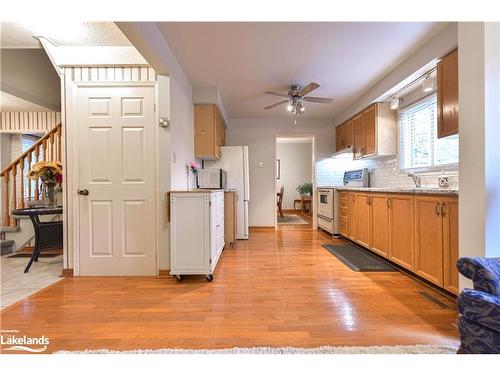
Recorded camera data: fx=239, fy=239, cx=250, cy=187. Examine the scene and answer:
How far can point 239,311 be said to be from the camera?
1851 mm

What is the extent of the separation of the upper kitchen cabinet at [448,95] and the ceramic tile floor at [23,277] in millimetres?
4264

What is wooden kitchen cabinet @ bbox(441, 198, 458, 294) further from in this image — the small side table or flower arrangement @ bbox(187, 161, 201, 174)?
the small side table

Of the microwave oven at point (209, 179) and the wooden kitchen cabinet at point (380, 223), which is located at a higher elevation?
the microwave oven at point (209, 179)

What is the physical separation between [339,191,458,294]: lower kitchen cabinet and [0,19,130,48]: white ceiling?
3367mm

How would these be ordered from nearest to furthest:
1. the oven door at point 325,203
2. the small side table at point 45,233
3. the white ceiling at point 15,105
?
1. the small side table at point 45,233
2. the white ceiling at point 15,105
3. the oven door at point 325,203

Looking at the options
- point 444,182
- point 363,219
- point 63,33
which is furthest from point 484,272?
point 63,33

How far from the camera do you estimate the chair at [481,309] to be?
100cm

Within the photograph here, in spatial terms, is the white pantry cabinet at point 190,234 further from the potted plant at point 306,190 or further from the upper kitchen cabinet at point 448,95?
the potted plant at point 306,190

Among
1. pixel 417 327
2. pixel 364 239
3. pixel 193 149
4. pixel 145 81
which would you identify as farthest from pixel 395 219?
pixel 145 81

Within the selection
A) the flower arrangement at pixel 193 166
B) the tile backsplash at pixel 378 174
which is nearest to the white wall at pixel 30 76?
the flower arrangement at pixel 193 166

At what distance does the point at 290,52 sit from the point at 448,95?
65.0 inches

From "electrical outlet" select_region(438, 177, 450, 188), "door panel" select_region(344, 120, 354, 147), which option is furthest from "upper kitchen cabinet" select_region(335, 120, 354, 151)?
"electrical outlet" select_region(438, 177, 450, 188)

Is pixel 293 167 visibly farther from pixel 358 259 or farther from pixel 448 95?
pixel 448 95

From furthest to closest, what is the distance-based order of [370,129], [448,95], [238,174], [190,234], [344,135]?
[344,135], [238,174], [370,129], [190,234], [448,95]
